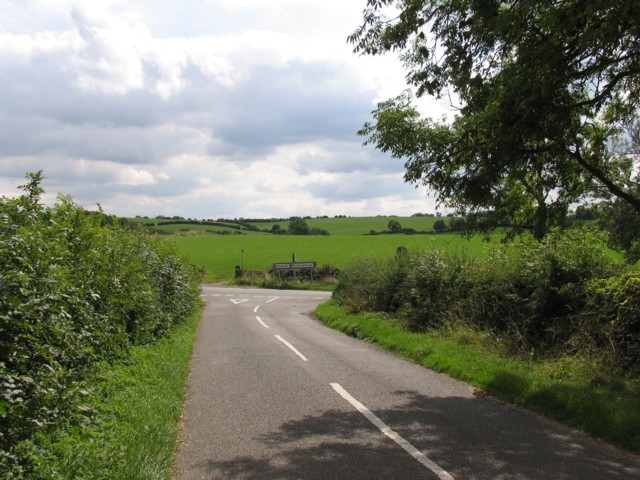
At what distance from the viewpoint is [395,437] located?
6.03 metres

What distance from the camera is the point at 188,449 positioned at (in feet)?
18.9

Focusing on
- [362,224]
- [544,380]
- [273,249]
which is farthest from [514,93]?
[362,224]

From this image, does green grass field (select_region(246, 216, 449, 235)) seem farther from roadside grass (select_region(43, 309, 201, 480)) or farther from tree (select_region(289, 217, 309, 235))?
roadside grass (select_region(43, 309, 201, 480))

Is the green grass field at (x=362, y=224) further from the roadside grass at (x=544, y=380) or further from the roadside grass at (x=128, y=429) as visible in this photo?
the roadside grass at (x=128, y=429)

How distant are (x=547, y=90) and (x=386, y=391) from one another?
5.43 m

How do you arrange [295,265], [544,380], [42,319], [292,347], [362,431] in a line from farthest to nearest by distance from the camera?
[295,265] → [292,347] → [544,380] → [362,431] → [42,319]

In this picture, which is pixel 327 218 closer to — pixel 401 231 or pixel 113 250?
pixel 401 231

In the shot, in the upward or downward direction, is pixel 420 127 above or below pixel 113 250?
above

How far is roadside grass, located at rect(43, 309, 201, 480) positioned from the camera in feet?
14.6

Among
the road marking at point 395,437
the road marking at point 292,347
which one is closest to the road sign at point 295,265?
the road marking at point 292,347

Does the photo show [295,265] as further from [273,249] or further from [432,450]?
[432,450]

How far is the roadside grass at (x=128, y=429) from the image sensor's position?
445cm

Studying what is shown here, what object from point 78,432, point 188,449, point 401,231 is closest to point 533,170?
point 188,449

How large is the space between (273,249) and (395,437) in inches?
2786
